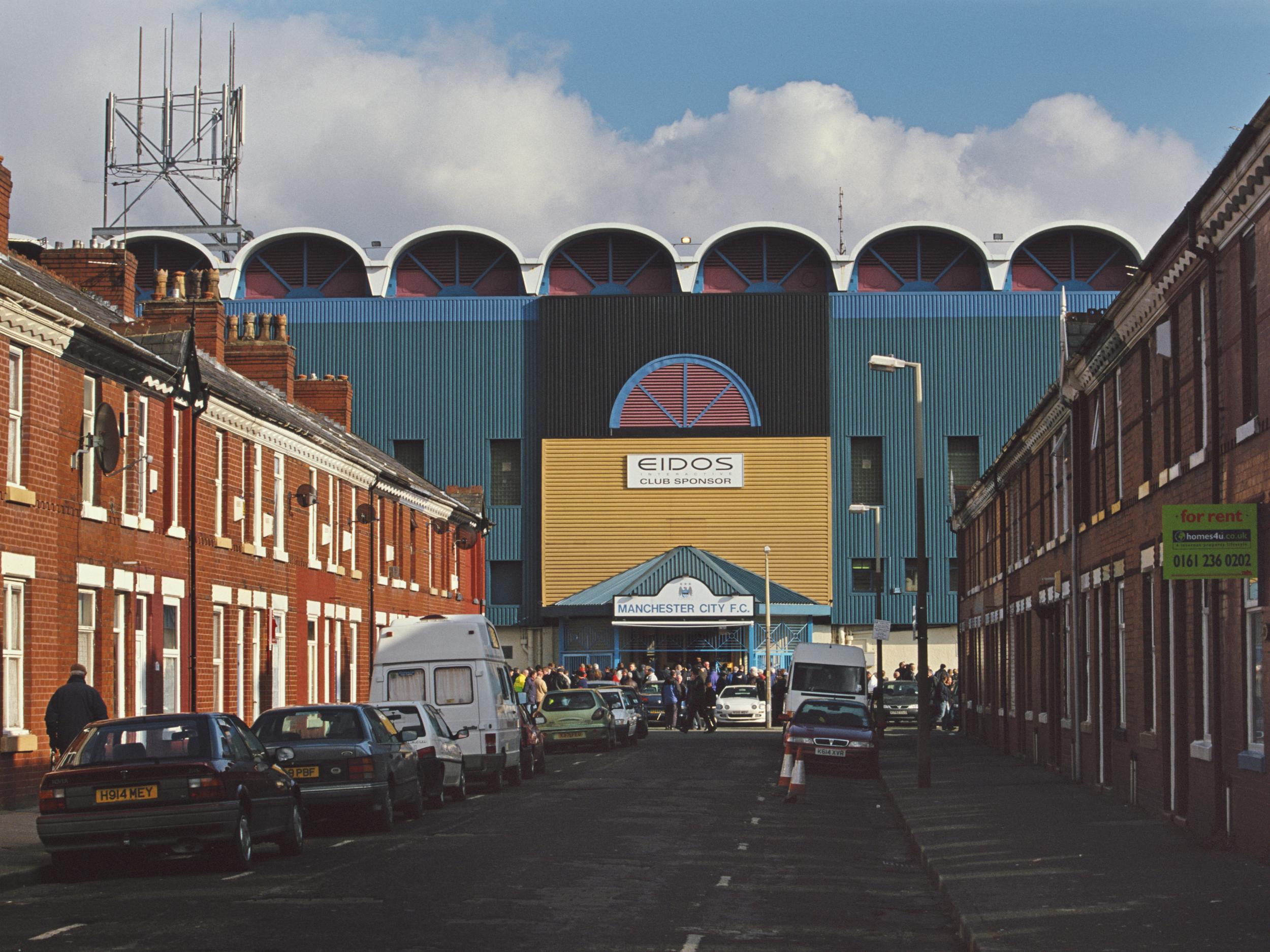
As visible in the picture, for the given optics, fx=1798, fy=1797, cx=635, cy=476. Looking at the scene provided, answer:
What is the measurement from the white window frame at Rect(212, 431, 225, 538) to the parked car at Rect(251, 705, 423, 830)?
36.8ft

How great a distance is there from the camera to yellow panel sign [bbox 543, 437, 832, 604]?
66062 mm

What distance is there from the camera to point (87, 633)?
24.9 metres

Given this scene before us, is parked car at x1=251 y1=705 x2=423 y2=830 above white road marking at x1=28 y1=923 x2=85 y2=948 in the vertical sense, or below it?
above

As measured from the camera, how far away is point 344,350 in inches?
2618

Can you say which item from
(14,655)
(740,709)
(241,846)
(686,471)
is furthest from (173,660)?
(686,471)

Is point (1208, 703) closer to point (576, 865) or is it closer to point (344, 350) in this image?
point (576, 865)

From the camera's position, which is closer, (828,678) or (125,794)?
(125,794)

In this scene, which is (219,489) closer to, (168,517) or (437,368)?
(168,517)

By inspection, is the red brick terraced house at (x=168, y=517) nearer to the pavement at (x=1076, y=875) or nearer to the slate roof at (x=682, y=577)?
the pavement at (x=1076, y=875)

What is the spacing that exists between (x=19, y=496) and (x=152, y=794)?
852 centimetres

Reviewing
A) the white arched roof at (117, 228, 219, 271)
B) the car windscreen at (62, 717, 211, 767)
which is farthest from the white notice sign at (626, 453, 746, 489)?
the car windscreen at (62, 717, 211, 767)

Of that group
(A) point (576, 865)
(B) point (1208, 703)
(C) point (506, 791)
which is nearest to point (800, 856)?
(A) point (576, 865)

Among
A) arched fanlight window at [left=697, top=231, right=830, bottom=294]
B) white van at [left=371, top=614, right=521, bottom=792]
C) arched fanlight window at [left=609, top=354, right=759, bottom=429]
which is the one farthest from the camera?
arched fanlight window at [left=697, top=231, right=830, bottom=294]

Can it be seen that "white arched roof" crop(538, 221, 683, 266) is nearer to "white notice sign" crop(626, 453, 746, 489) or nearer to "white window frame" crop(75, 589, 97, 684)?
"white notice sign" crop(626, 453, 746, 489)
